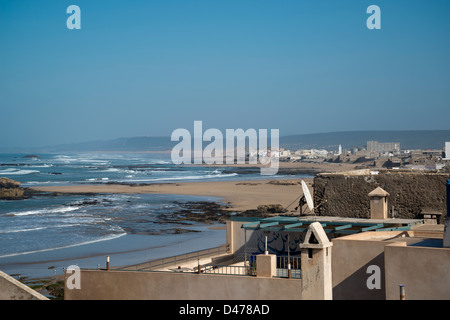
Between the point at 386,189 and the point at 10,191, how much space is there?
47093 mm

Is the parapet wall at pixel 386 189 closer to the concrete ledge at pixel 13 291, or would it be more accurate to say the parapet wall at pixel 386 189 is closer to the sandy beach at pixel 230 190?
the concrete ledge at pixel 13 291

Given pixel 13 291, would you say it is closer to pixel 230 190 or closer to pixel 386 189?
pixel 386 189

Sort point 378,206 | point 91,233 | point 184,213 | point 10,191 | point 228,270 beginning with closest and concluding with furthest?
point 228,270, point 378,206, point 91,233, point 184,213, point 10,191

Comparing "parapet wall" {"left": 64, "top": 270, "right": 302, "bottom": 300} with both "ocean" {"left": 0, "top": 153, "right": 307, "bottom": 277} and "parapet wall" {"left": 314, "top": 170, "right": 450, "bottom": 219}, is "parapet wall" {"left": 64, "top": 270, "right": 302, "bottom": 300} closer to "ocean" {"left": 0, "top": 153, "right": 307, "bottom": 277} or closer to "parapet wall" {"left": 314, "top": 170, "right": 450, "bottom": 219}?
"parapet wall" {"left": 314, "top": 170, "right": 450, "bottom": 219}

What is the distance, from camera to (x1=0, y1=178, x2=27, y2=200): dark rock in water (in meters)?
55.3

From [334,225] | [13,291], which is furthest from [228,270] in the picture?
[13,291]

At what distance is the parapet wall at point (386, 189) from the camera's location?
1791 cm

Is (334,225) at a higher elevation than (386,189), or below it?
below

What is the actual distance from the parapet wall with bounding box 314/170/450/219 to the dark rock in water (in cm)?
4101

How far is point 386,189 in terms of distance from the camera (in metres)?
18.4

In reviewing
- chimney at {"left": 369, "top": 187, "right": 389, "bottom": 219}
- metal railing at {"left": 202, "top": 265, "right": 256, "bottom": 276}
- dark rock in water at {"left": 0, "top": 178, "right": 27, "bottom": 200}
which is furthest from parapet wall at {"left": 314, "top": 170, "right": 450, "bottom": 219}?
dark rock in water at {"left": 0, "top": 178, "right": 27, "bottom": 200}

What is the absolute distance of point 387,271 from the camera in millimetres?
10766

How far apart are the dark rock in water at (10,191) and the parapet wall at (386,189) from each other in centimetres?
4101

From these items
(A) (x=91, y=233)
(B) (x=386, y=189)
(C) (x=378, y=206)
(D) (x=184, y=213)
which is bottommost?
(D) (x=184, y=213)
